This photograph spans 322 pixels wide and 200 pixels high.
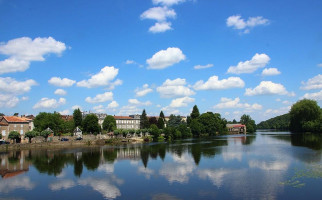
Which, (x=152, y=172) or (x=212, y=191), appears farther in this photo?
(x=152, y=172)

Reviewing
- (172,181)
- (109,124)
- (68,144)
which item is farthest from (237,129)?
(172,181)

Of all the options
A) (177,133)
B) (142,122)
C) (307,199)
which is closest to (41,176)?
(307,199)

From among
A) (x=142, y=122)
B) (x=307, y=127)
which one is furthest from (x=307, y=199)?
(x=142, y=122)

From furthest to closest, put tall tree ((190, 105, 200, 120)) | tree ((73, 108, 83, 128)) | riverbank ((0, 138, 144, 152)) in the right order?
tall tree ((190, 105, 200, 120)) → tree ((73, 108, 83, 128)) → riverbank ((0, 138, 144, 152))

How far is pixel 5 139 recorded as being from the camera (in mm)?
74312

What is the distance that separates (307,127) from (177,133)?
50.9 m

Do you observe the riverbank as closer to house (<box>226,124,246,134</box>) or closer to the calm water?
the calm water

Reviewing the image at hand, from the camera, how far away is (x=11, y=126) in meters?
77.0

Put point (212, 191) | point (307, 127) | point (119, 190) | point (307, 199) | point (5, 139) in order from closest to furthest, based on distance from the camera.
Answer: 1. point (307, 199)
2. point (212, 191)
3. point (119, 190)
4. point (5, 139)
5. point (307, 127)

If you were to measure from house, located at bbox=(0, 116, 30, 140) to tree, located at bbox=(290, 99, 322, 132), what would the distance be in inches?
3975

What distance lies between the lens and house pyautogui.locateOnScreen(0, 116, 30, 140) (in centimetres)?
7450

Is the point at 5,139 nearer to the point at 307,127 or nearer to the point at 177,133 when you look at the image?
the point at 177,133

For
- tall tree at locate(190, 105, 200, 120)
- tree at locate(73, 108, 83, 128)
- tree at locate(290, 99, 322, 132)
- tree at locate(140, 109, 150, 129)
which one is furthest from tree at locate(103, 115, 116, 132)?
tree at locate(290, 99, 322, 132)

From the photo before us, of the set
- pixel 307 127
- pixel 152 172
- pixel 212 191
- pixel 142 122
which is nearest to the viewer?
pixel 212 191
